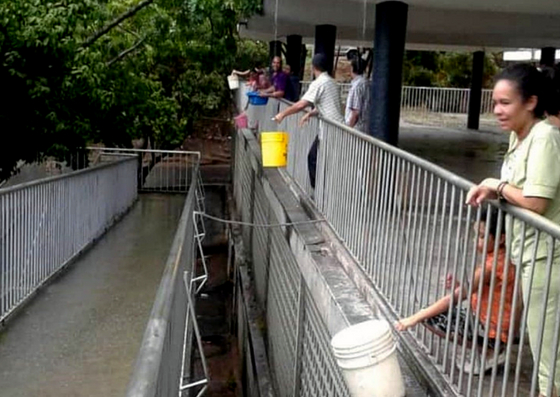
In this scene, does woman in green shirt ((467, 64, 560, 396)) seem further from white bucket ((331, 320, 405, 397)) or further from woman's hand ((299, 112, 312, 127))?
woman's hand ((299, 112, 312, 127))

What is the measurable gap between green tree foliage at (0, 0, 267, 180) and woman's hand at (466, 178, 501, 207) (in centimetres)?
914

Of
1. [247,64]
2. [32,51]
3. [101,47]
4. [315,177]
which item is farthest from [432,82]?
[315,177]

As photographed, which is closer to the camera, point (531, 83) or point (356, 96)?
point (531, 83)

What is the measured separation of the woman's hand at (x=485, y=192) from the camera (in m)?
3.01

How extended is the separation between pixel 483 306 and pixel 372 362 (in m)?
0.62

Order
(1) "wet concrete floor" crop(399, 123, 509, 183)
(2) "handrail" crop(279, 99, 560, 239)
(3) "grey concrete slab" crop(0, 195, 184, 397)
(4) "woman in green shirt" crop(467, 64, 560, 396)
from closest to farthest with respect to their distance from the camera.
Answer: (2) "handrail" crop(279, 99, 560, 239) < (4) "woman in green shirt" crop(467, 64, 560, 396) < (3) "grey concrete slab" crop(0, 195, 184, 397) < (1) "wet concrete floor" crop(399, 123, 509, 183)

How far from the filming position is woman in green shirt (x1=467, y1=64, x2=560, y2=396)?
2885 millimetres

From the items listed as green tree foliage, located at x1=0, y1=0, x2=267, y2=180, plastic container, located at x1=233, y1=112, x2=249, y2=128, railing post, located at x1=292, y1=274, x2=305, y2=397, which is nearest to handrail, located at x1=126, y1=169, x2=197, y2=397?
railing post, located at x1=292, y1=274, x2=305, y2=397

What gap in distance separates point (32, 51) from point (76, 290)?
4.07m

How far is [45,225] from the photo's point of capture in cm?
938

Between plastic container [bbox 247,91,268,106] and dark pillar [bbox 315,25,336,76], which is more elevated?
dark pillar [bbox 315,25,336,76]

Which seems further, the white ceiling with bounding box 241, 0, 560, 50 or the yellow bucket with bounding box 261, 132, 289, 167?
the white ceiling with bounding box 241, 0, 560, 50

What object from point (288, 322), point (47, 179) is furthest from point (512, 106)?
point (47, 179)

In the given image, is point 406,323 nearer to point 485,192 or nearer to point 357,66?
point 485,192
